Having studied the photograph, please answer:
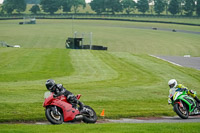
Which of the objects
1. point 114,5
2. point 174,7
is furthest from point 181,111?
point 114,5

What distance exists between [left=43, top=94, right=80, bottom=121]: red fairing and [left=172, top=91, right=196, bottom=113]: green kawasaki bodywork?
4.50 metres

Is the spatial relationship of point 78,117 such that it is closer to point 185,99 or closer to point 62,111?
point 62,111

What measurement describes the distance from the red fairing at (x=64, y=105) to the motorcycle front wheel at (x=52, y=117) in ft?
0.57

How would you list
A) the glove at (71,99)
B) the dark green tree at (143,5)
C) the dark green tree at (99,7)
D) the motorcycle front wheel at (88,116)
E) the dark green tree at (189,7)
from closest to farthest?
the glove at (71,99)
the motorcycle front wheel at (88,116)
the dark green tree at (189,7)
the dark green tree at (99,7)
the dark green tree at (143,5)

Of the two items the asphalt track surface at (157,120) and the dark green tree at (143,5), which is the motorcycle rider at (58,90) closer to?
the asphalt track surface at (157,120)

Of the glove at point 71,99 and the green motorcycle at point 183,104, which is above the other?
the glove at point 71,99

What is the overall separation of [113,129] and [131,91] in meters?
10.4

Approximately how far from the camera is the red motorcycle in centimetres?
1308

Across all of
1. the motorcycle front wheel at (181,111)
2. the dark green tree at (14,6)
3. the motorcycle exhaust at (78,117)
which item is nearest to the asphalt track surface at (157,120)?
the motorcycle front wheel at (181,111)

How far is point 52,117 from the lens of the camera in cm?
1311

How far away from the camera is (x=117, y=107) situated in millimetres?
17500

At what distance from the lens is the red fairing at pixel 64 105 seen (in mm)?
13125

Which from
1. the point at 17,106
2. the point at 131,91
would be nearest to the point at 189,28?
the point at 131,91

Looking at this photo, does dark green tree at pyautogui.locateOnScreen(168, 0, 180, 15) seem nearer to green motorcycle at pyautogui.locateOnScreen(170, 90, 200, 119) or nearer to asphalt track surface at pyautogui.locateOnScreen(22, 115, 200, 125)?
green motorcycle at pyautogui.locateOnScreen(170, 90, 200, 119)
